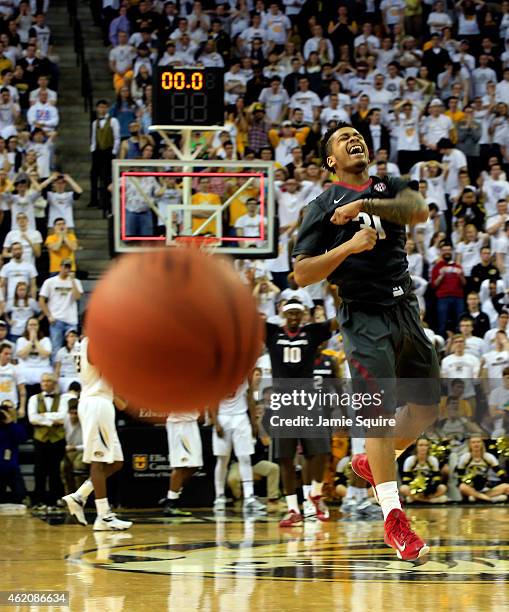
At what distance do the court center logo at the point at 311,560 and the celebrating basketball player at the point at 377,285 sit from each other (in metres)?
0.78

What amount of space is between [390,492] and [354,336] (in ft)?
2.86

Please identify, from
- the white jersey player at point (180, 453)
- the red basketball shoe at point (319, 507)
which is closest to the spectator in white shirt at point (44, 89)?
the white jersey player at point (180, 453)

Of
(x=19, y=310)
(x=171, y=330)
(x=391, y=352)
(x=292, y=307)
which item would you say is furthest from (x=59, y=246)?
(x=171, y=330)

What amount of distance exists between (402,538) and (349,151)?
210 cm

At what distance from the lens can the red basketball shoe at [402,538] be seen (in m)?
6.30

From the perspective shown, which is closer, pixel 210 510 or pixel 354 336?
pixel 354 336

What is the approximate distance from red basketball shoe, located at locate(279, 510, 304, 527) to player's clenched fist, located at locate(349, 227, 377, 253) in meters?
5.54

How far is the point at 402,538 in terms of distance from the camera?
250 inches

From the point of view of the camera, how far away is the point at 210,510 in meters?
13.2

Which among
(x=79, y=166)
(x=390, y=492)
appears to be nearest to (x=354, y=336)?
(x=390, y=492)

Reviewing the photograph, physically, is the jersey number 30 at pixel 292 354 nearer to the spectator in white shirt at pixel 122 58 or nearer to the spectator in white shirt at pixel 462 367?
the spectator in white shirt at pixel 462 367

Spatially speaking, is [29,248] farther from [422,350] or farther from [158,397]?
[158,397]

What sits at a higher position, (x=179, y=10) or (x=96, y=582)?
(x=179, y=10)

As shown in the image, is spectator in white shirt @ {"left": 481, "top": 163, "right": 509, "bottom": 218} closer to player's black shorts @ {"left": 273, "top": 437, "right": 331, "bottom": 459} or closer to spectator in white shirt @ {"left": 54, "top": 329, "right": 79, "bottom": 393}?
spectator in white shirt @ {"left": 54, "top": 329, "right": 79, "bottom": 393}
